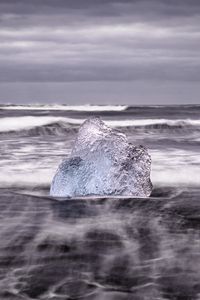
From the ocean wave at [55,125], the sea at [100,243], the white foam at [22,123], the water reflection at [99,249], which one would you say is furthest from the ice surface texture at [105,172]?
the white foam at [22,123]

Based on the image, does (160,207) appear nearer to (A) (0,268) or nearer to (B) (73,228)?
(B) (73,228)

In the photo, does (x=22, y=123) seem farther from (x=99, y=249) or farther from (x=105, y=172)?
(x=99, y=249)

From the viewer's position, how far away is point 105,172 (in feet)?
23.1

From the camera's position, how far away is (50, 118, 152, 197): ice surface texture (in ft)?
23.3

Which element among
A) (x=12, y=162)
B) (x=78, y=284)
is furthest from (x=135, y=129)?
(x=78, y=284)

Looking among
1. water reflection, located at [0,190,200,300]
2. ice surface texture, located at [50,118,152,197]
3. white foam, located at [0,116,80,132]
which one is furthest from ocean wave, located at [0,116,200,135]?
water reflection, located at [0,190,200,300]

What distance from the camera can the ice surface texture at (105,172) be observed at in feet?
23.3

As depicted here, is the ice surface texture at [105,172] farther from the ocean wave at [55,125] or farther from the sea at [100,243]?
the ocean wave at [55,125]

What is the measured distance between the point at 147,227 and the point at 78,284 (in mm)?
1738

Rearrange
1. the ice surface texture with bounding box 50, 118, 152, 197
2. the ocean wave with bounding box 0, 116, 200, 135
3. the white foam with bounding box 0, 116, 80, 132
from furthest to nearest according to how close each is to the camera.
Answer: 1. the white foam with bounding box 0, 116, 80, 132
2. the ocean wave with bounding box 0, 116, 200, 135
3. the ice surface texture with bounding box 50, 118, 152, 197

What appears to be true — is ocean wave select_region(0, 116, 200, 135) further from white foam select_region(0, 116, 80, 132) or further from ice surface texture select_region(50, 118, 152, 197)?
ice surface texture select_region(50, 118, 152, 197)

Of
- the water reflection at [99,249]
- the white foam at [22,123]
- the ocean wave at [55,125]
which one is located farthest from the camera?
the white foam at [22,123]

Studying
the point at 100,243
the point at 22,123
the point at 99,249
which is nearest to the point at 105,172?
the point at 100,243

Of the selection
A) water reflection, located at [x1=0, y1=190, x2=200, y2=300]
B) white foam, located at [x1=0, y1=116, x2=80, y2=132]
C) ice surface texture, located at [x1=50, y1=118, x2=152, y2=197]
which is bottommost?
water reflection, located at [x1=0, y1=190, x2=200, y2=300]
